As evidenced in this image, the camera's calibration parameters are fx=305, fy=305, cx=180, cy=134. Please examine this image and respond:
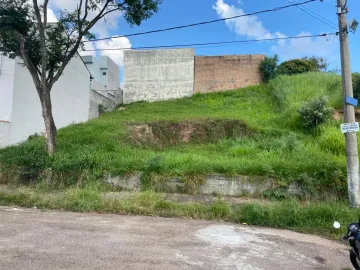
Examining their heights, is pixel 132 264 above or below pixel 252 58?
below

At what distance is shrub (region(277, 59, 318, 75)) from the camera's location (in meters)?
22.2

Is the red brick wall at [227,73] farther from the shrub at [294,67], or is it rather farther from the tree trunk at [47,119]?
the tree trunk at [47,119]

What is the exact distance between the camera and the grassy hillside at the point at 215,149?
8.16 metres

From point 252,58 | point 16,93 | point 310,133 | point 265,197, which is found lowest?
point 265,197

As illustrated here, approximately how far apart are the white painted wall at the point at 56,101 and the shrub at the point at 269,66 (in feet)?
40.2

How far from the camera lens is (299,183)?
7.93 m

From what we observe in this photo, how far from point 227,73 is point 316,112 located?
11.4 metres

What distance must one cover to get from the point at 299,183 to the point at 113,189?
492cm

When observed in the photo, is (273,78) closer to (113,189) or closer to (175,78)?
(175,78)

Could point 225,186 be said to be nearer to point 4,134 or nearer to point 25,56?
point 25,56

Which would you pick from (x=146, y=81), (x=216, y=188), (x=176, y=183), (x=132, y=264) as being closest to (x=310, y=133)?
(x=216, y=188)

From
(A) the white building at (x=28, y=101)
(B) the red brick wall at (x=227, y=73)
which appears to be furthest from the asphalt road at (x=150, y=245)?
(B) the red brick wall at (x=227, y=73)

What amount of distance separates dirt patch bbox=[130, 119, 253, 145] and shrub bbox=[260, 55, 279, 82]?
9.78 meters

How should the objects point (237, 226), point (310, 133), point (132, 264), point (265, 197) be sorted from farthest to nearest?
point (310, 133)
point (265, 197)
point (237, 226)
point (132, 264)
